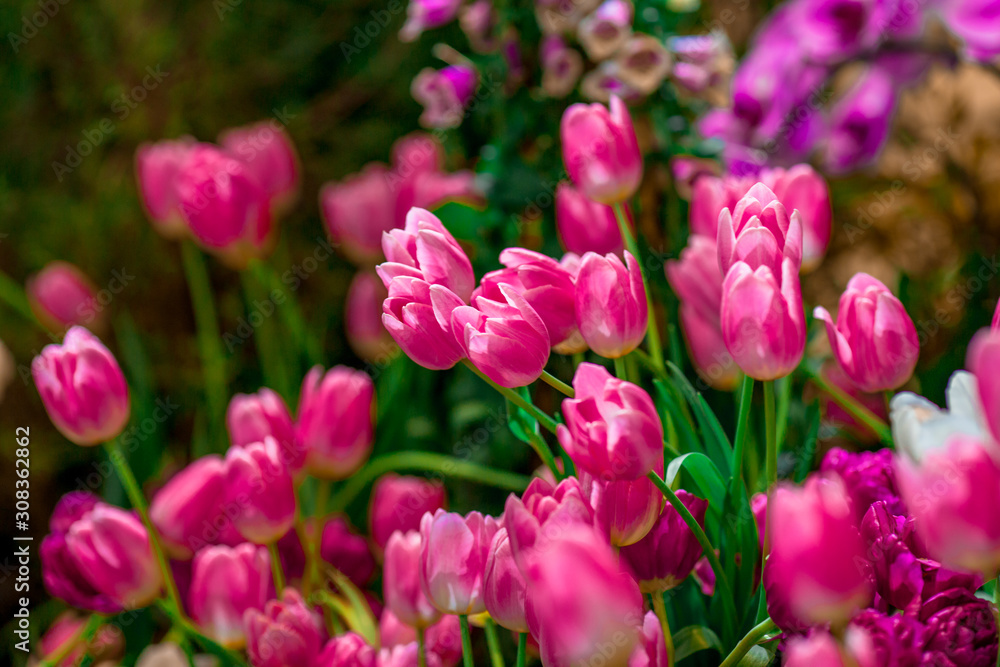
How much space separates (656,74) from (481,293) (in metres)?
0.40

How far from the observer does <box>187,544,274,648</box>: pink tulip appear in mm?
448

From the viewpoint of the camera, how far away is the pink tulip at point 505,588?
309mm

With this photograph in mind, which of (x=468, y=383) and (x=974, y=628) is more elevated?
(x=974, y=628)

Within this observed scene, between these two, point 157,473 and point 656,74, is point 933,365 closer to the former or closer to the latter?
point 656,74

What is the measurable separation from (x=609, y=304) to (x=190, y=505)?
30cm

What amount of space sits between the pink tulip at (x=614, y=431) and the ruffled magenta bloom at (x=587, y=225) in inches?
8.4

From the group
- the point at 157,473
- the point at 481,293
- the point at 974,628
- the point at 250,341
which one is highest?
the point at 481,293

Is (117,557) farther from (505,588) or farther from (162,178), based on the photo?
(162,178)

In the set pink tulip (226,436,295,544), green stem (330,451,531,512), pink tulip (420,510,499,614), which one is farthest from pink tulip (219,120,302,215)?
pink tulip (420,510,499,614)

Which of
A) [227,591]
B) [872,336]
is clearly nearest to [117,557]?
[227,591]

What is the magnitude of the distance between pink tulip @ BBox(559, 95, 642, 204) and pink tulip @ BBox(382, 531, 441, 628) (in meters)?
0.20

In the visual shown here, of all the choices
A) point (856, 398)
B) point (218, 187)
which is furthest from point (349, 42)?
point (856, 398)

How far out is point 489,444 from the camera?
74 centimetres

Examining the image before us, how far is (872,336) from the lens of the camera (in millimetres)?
357
